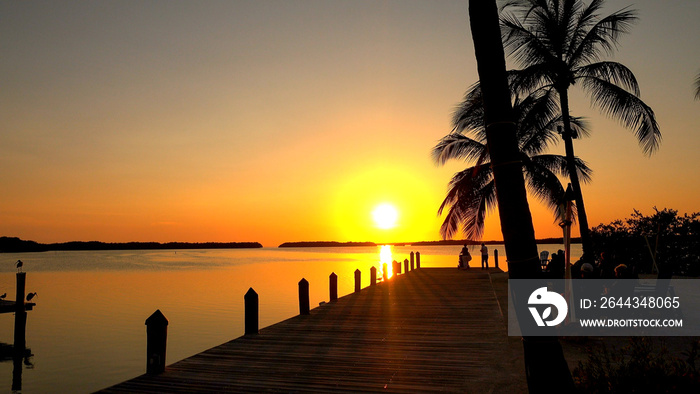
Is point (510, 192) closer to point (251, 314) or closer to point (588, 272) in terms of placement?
point (251, 314)

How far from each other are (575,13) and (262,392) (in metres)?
18.9

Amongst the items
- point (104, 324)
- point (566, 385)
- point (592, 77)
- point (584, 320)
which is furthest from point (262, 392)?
point (104, 324)

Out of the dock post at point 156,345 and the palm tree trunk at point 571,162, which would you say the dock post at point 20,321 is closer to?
the dock post at point 156,345

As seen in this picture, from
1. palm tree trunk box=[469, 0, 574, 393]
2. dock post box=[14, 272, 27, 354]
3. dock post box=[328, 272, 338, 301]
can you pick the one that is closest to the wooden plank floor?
palm tree trunk box=[469, 0, 574, 393]

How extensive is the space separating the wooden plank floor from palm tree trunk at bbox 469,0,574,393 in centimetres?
220

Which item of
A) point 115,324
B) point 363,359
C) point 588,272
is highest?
point 588,272

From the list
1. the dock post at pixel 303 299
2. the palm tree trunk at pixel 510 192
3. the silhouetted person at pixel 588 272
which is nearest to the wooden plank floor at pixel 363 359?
the dock post at pixel 303 299

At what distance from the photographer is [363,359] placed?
8367mm

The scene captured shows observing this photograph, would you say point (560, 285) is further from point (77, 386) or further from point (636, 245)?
point (636, 245)

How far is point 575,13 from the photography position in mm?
18984

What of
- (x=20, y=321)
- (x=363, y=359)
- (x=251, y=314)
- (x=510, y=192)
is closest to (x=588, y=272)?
(x=363, y=359)

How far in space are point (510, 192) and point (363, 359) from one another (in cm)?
484

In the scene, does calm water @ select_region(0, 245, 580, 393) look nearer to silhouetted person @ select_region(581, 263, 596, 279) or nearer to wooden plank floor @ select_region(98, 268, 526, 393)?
wooden plank floor @ select_region(98, 268, 526, 393)

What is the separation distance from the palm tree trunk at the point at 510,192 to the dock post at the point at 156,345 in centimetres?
563
